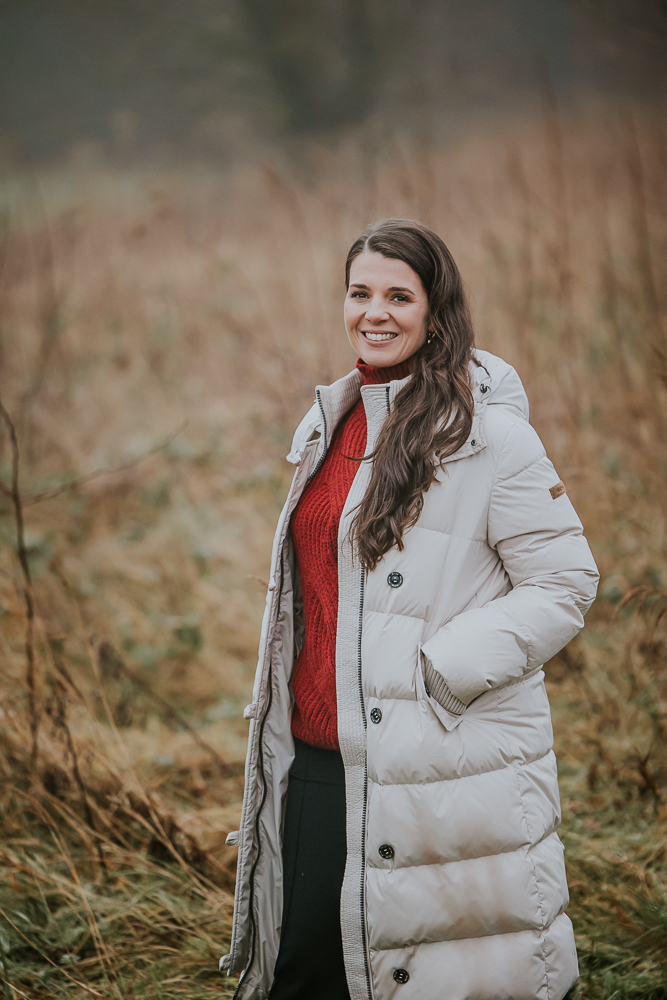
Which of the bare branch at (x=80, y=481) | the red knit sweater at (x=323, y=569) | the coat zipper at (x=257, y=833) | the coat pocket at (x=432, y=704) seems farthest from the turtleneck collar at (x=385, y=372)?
the bare branch at (x=80, y=481)

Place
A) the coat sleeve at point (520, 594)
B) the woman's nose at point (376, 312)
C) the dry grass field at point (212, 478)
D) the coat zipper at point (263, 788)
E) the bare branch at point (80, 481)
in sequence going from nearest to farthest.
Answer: the coat sleeve at point (520, 594)
the woman's nose at point (376, 312)
the coat zipper at point (263, 788)
the dry grass field at point (212, 478)
the bare branch at point (80, 481)

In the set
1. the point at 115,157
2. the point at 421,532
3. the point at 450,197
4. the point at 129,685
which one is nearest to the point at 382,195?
the point at 450,197

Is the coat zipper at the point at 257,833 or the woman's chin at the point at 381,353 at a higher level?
the woman's chin at the point at 381,353

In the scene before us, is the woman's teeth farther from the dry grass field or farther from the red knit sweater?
the dry grass field

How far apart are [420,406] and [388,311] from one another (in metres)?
0.23

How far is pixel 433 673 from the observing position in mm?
1470

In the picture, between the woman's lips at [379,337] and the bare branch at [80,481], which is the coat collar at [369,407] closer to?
the woman's lips at [379,337]

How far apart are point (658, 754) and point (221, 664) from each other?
80.7 inches

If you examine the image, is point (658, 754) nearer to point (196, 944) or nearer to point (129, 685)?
point (196, 944)

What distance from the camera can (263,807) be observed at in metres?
1.80

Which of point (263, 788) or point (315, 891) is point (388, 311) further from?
point (315, 891)

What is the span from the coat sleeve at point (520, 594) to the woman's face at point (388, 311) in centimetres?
32

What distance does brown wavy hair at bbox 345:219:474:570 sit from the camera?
1.54m

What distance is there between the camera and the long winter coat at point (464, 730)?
1475 millimetres
